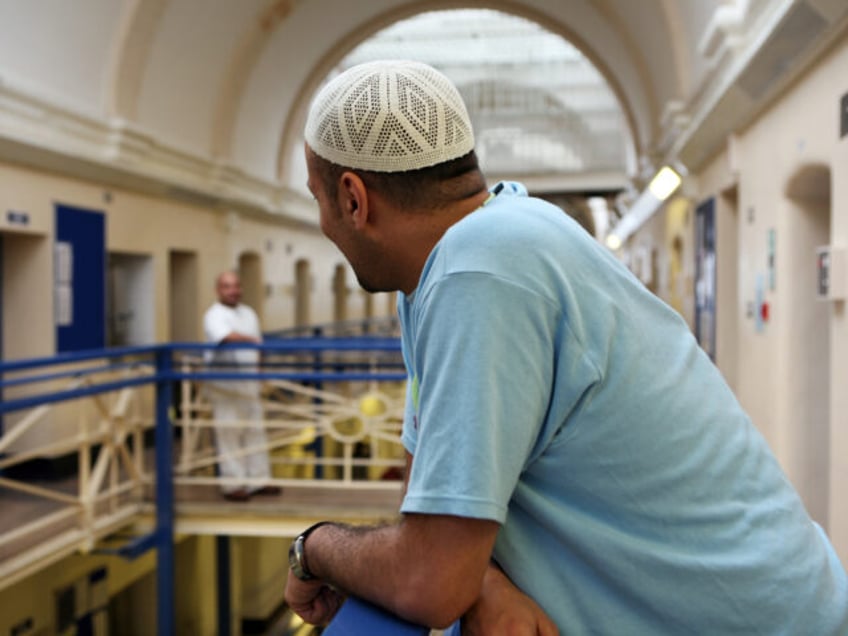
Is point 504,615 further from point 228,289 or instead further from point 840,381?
point 228,289

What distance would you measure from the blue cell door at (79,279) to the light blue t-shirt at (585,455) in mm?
7709

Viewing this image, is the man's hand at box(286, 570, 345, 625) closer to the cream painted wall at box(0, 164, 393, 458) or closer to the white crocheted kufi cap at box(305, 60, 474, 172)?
the white crocheted kufi cap at box(305, 60, 474, 172)

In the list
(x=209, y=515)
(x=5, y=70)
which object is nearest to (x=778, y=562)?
(x=209, y=515)

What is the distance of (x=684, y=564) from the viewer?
966 millimetres

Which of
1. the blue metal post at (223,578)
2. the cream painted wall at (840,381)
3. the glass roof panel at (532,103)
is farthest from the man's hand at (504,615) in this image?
the glass roof panel at (532,103)

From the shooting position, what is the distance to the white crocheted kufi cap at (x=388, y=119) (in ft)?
3.42

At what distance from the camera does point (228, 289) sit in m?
6.58

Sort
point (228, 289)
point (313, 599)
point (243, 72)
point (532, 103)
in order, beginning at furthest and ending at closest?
point (532, 103) < point (243, 72) < point (228, 289) < point (313, 599)

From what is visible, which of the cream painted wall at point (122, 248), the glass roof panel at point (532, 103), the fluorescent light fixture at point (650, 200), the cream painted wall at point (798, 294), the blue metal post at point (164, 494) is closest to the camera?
the cream painted wall at point (798, 294)

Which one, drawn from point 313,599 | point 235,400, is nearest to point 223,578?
point 235,400

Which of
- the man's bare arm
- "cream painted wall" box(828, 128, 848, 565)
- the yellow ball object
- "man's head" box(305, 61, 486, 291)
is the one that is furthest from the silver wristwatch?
the yellow ball object

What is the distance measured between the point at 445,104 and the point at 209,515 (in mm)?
5892

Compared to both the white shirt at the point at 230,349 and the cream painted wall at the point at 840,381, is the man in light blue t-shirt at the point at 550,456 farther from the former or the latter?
the white shirt at the point at 230,349

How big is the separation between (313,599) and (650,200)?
33.7 ft
